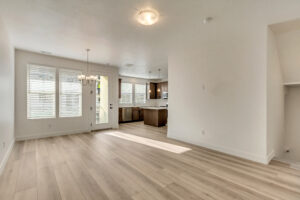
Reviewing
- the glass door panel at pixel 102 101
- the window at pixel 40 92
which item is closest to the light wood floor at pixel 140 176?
the window at pixel 40 92

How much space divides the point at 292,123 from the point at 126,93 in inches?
294

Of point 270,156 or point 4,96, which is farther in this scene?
point 270,156

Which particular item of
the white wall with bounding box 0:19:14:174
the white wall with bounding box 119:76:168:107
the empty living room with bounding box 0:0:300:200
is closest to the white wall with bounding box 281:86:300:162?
the empty living room with bounding box 0:0:300:200

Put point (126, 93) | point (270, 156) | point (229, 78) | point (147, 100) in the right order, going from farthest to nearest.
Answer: point (147, 100), point (126, 93), point (229, 78), point (270, 156)

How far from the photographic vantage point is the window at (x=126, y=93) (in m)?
8.73

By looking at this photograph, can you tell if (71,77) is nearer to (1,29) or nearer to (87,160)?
(1,29)

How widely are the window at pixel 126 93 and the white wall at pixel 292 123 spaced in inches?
287

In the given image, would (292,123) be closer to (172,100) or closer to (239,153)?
(239,153)

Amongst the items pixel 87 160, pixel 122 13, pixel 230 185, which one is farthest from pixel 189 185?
pixel 122 13

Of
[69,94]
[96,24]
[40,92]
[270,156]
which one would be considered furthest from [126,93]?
[270,156]

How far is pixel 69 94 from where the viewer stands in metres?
5.39

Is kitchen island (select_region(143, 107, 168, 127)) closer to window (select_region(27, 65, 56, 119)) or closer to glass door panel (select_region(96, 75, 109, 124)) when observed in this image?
glass door panel (select_region(96, 75, 109, 124))

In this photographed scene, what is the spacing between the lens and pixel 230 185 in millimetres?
2158

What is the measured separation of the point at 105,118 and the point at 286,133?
6.34 meters
